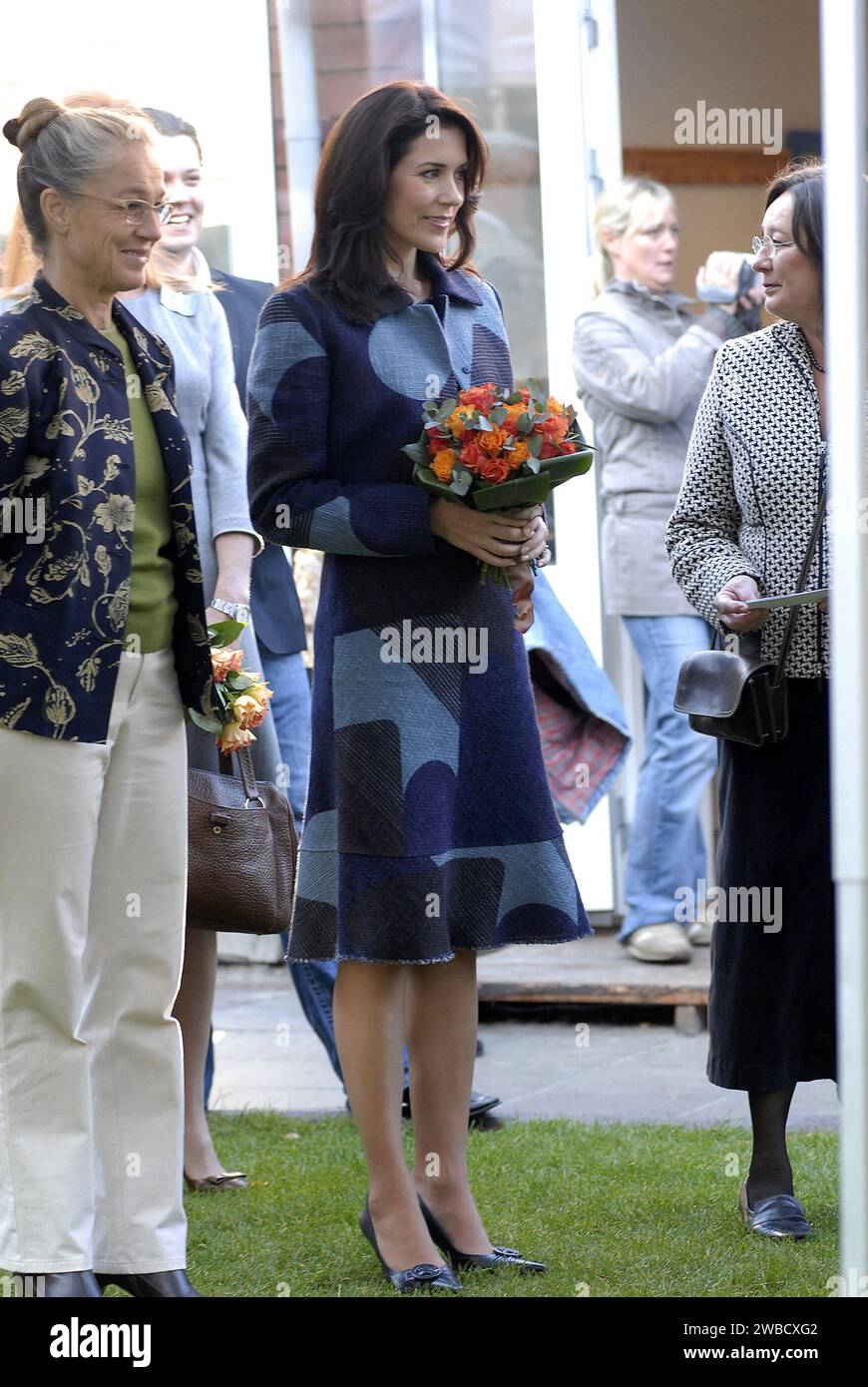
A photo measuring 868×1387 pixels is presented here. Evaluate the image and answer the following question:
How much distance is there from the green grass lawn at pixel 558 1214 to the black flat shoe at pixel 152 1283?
212 mm

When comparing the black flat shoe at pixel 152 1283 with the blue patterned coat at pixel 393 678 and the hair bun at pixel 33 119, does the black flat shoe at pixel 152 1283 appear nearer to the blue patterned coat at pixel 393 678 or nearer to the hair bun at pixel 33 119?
the blue patterned coat at pixel 393 678

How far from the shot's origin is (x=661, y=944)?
589 centimetres

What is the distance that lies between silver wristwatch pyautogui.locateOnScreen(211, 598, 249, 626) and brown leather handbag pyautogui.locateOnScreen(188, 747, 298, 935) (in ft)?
1.22

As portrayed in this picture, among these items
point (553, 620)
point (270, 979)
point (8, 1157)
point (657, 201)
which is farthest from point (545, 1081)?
point (657, 201)

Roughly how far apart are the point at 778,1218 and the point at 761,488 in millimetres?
1411

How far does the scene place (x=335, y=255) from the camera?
11.1ft

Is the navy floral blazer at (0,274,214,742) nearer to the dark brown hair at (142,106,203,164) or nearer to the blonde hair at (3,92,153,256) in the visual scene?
the blonde hair at (3,92,153,256)

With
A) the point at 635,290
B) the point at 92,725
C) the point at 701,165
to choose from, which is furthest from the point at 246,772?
the point at 701,165

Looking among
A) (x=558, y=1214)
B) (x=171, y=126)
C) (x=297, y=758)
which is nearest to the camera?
(x=558, y=1214)

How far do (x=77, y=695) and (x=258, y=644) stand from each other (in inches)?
64.2

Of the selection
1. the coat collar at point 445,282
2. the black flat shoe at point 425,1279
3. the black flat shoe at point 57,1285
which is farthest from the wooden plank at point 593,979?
the black flat shoe at point 57,1285

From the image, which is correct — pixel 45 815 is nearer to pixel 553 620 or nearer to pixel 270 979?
pixel 553 620

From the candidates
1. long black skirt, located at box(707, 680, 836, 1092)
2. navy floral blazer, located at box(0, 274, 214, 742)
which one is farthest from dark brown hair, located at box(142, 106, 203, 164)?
long black skirt, located at box(707, 680, 836, 1092)

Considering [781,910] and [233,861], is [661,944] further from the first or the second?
[233,861]
